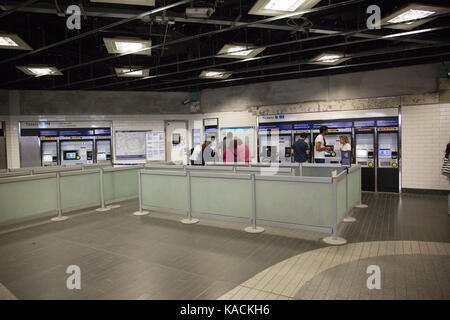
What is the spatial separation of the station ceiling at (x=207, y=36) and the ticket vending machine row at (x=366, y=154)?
6.61ft

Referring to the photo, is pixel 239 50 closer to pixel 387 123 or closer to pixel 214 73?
pixel 214 73

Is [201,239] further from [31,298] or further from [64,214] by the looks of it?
[64,214]

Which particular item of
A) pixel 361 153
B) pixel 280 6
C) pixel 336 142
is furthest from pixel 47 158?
pixel 361 153

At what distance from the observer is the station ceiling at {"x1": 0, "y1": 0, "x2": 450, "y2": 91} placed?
17.1 ft

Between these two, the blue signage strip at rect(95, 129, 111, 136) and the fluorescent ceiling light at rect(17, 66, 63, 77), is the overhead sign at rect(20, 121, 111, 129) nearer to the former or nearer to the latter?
the blue signage strip at rect(95, 129, 111, 136)

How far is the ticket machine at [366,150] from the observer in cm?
900

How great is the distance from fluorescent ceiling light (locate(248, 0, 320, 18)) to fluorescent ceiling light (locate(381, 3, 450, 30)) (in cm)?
152

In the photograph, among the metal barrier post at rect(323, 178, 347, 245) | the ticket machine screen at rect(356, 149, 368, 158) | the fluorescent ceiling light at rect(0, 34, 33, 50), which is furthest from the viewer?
the ticket machine screen at rect(356, 149, 368, 158)

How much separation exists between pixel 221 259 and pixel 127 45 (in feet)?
15.7

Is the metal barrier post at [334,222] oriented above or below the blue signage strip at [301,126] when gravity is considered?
below

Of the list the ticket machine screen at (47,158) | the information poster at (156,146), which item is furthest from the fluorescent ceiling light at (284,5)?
the ticket machine screen at (47,158)

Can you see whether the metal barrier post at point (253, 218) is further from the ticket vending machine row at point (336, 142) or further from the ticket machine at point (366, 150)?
the ticket machine at point (366, 150)

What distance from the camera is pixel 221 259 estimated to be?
13.4 feet
